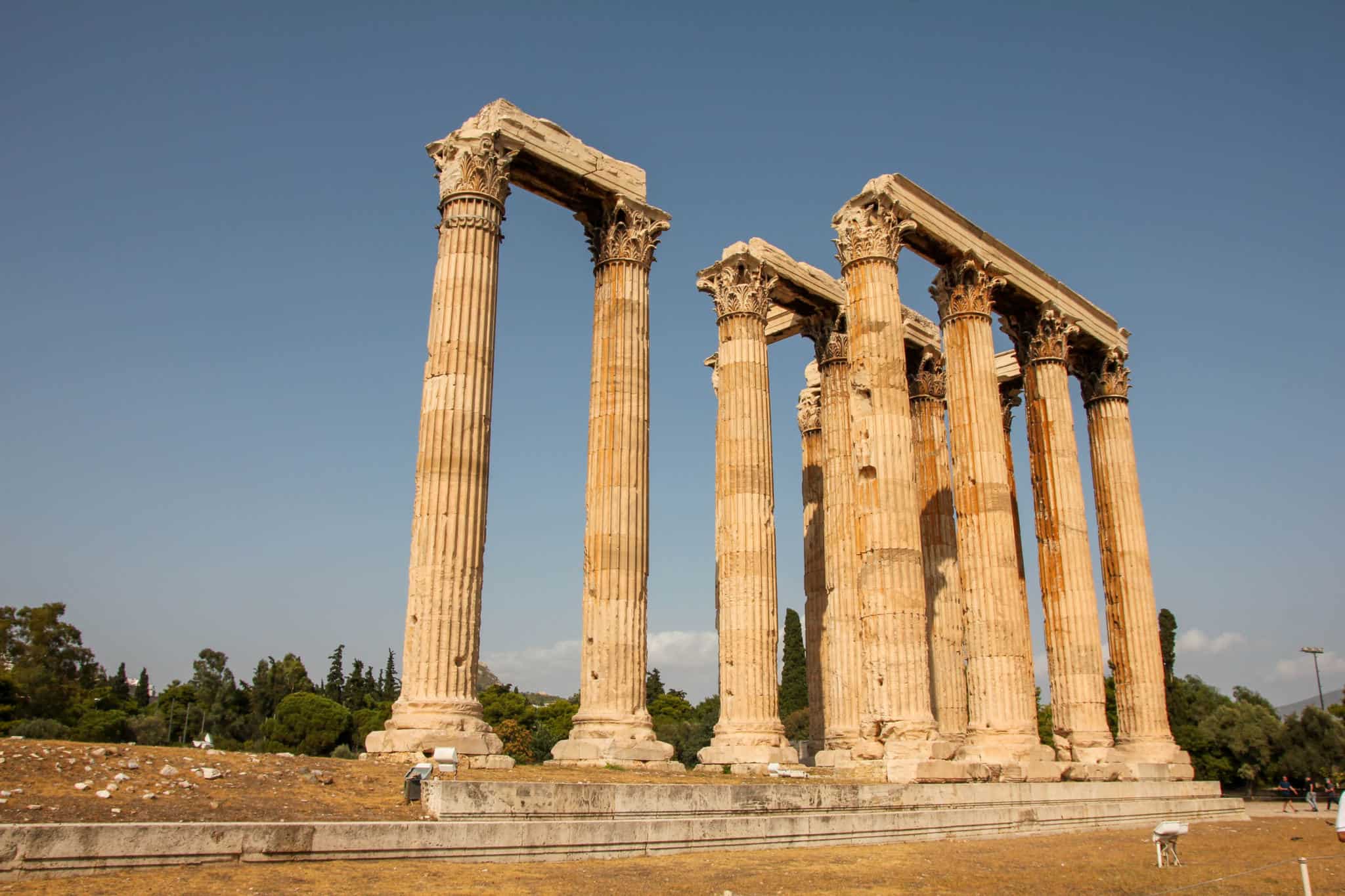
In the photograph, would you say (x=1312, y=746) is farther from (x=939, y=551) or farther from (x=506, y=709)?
(x=506, y=709)

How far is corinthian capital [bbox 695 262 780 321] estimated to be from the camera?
32.4m

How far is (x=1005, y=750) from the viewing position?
28734 mm

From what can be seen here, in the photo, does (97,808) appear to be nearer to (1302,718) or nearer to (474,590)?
(474,590)

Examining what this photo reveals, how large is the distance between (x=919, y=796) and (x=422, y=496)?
513 inches

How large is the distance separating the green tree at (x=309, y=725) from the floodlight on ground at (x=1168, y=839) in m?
75.5

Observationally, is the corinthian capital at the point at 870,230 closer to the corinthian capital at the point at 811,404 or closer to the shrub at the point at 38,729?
the corinthian capital at the point at 811,404

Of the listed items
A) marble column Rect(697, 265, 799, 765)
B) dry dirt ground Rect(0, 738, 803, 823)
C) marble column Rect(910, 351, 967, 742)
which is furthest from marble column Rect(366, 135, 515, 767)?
marble column Rect(910, 351, 967, 742)

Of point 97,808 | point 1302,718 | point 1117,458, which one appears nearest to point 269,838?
point 97,808

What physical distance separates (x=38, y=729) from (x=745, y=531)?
41.4 m

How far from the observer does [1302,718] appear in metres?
73.0

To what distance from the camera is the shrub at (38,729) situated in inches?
1953

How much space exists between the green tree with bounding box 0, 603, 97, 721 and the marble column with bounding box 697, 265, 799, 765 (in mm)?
54047

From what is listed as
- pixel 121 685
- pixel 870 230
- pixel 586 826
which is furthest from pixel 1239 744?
pixel 121 685

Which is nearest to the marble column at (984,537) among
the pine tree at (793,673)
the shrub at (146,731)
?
the pine tree at (793,673)
